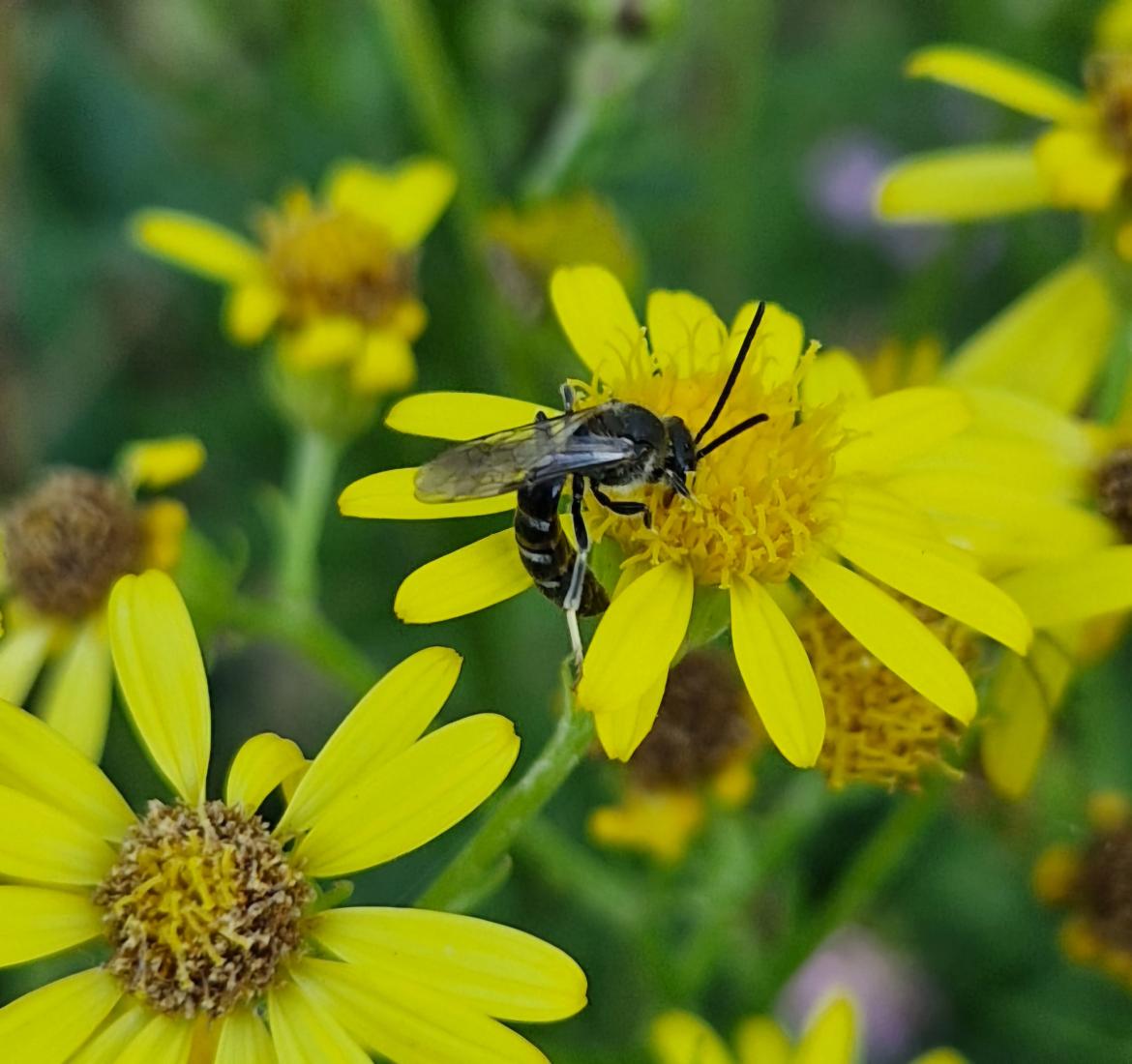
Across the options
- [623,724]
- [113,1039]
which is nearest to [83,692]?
[113,1039]

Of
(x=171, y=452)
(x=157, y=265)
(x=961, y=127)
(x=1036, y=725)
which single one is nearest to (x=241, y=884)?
(x=171, y=452)

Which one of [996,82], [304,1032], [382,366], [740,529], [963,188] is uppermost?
[996,82]

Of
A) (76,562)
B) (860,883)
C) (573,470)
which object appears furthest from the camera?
(76,562)

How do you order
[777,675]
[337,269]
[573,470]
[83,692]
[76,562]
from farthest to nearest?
[337,269], [76,562], [83,692], [573,470], [777,675]

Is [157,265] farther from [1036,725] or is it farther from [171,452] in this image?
[1036,725]

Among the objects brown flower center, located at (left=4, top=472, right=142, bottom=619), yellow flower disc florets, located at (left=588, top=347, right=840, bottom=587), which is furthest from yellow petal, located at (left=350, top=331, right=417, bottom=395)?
yellow flower disc florets, located at (left=588, top=347, right=840, bottom=587)

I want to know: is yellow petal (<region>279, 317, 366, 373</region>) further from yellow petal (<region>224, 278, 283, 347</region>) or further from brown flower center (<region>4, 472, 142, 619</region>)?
brown flower center (<region>4, 472, 142, 619</region>)

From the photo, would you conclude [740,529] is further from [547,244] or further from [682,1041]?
[547,244]
